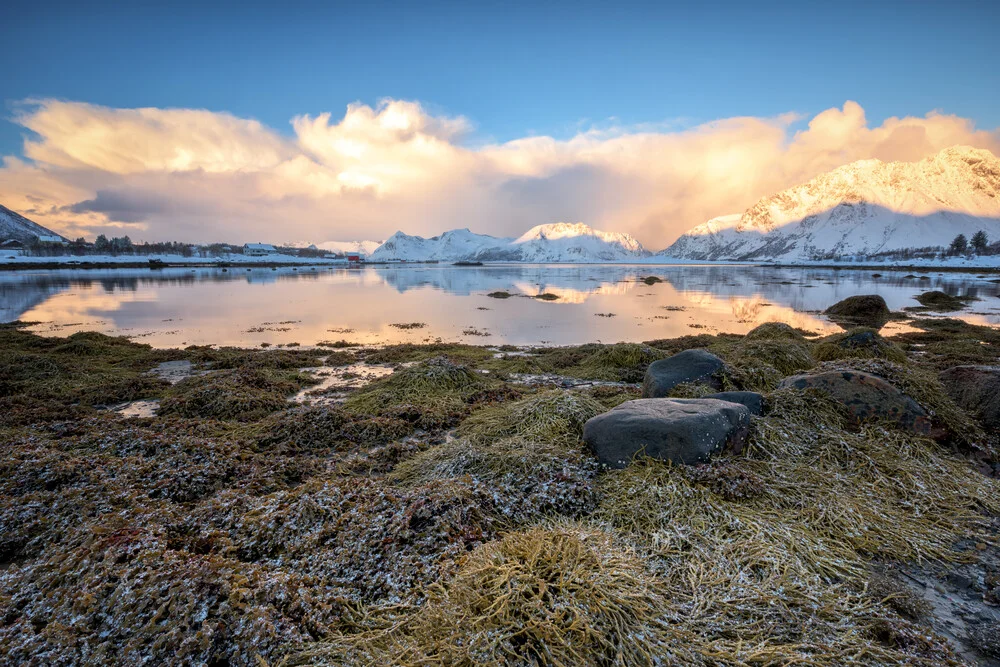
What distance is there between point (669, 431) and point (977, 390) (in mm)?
6235

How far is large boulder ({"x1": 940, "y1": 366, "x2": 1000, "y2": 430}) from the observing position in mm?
6406

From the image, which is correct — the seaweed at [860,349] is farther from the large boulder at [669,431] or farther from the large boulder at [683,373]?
the large boulder at [669,431]

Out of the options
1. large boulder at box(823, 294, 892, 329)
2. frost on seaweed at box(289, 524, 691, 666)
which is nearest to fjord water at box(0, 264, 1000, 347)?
large boulder at box(823, 294, 892, 329)

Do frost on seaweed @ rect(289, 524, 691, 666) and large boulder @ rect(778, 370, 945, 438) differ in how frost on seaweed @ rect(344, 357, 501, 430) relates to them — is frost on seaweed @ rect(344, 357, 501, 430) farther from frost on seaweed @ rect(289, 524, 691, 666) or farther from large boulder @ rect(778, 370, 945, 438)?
large boulder @ rect(778, 370, 945, 438)

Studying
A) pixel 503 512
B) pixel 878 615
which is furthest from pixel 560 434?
pixel 878 615

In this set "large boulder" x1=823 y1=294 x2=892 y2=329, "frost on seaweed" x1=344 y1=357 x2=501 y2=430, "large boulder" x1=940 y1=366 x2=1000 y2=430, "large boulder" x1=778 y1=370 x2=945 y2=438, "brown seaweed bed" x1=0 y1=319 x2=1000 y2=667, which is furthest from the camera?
"large boulder" x1=823 y1=294 x2=892 y2=329

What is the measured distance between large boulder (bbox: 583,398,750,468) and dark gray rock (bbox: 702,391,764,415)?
0.82 meters

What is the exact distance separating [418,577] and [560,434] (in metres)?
3.36

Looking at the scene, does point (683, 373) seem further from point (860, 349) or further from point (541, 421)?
point (860, 349)

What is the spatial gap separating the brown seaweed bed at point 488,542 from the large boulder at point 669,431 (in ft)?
0.83

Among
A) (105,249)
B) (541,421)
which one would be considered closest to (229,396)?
(541,421)

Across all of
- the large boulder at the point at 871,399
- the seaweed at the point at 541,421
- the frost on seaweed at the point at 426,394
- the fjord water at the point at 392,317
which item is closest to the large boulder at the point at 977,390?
the large boulder at the point at 871,399

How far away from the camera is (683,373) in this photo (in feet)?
25.2

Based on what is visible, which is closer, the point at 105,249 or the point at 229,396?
the point at 229,396
